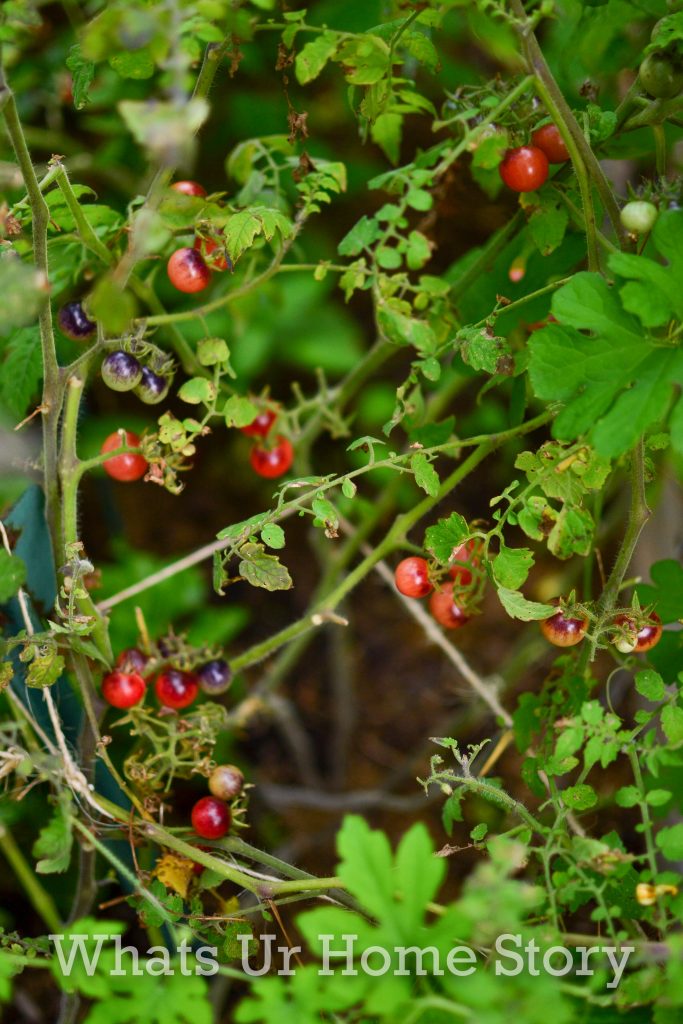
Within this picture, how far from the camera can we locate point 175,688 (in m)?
1.08

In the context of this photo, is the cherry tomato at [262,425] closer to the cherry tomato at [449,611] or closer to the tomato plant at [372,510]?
the tomato plant at [372,510]

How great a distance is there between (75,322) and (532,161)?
1.72ft

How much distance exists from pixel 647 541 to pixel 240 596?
986mm

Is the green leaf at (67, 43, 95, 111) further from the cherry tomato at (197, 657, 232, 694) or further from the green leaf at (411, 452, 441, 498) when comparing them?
the cherry tomato at (197, 657, 232, 694)

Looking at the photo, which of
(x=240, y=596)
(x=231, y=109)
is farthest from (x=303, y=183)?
(x=240, y=596)

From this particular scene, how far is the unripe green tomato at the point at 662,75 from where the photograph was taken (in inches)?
34.3

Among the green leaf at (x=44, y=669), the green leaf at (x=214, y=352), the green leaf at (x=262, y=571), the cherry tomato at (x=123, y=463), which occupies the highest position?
the green leaf at (x=214, y=352)

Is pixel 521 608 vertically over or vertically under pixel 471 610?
over

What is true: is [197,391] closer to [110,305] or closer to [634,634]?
[110,305]

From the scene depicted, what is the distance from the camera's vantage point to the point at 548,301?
3.53 feet

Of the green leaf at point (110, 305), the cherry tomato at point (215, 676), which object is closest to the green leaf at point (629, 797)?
the cherry tomato at point (215, 676)

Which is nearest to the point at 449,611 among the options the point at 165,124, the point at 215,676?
the point at 215,676

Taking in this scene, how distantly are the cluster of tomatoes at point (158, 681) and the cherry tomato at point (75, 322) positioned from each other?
0.38m

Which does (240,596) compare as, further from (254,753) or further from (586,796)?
(586,796)
